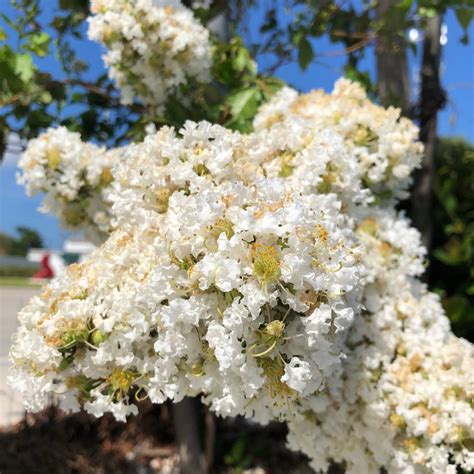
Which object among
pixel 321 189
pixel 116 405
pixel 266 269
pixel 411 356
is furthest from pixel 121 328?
pixel 411 356

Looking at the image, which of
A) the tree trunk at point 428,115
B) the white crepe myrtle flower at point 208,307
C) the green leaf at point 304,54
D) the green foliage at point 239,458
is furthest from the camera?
the green foliage at point 239,458

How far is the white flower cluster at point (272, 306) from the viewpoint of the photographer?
103cm

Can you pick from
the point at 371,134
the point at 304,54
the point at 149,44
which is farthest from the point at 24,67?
the point at 371,134

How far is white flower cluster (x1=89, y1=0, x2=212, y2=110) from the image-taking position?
5.94ft

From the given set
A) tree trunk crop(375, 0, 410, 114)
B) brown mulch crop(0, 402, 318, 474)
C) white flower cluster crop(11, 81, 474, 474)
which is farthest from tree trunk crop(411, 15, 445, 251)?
brown mulch crop(0, 402, 318, 474)

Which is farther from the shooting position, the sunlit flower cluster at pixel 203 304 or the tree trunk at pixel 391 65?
the tree trunk at pixel 391 65

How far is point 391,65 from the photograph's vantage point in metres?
2.73

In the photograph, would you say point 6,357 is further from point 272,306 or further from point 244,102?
point 272,306

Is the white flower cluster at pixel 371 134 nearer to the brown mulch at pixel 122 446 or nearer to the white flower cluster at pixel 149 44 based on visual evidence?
the white flower cluster at pixel 149 44

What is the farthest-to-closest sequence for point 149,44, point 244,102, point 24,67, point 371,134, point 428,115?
point 428,115 < point 24,67 < point 244,102 < point 149,44 < point 371,134

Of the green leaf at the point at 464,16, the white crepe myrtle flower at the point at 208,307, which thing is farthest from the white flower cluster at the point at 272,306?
the green leaf at the point at 464,16

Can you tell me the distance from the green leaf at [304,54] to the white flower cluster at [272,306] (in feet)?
1.57

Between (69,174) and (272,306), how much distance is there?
1062 mm

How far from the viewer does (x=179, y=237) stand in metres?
1.09
